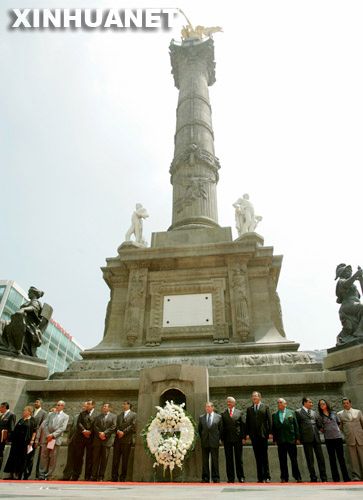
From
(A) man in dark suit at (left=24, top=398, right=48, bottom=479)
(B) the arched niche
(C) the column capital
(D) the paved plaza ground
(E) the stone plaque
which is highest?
(C) the column capital

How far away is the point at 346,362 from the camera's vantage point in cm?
874

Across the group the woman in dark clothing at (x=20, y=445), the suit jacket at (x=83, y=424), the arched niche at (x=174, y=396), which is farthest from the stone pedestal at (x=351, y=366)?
the woman in dark clothing at (x=20, y=445)

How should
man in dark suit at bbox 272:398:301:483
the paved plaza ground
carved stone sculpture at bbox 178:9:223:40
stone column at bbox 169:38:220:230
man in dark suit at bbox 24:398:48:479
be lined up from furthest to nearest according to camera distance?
1. carved stone sculpture at bbox 178:9:223:40
2. stone column at bbox 169:38:220:230
3. man in dark suit at bbox 24:398:48:479
4. man in dark suit at bbox 272:398:301:483
5. the paved plaza ground

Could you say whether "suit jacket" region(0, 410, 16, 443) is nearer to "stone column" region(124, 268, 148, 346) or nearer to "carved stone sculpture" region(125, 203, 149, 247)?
"stone column" region(124, 268, 148, 346)

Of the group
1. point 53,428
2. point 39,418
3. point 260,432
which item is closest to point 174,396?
point 260,432

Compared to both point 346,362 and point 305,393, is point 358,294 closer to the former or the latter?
point 346,362

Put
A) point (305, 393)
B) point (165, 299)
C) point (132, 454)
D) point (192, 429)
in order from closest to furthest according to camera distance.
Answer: point (192, 429)
point (132, 454)
point (305, 393)
point (165, 299)

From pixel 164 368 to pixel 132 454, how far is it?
5.87 ft

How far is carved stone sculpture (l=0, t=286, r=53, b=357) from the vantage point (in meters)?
10.3

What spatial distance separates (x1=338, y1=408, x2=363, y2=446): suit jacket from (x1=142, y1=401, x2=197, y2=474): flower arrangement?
9.15 ft

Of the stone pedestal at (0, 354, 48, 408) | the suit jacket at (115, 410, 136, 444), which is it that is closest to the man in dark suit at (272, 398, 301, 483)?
the suit jacket at (115, 410, 136, 444)

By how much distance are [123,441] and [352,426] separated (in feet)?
14.0

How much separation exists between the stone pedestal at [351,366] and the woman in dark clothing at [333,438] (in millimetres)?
1486

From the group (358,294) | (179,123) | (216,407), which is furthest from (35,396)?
(179,123)
